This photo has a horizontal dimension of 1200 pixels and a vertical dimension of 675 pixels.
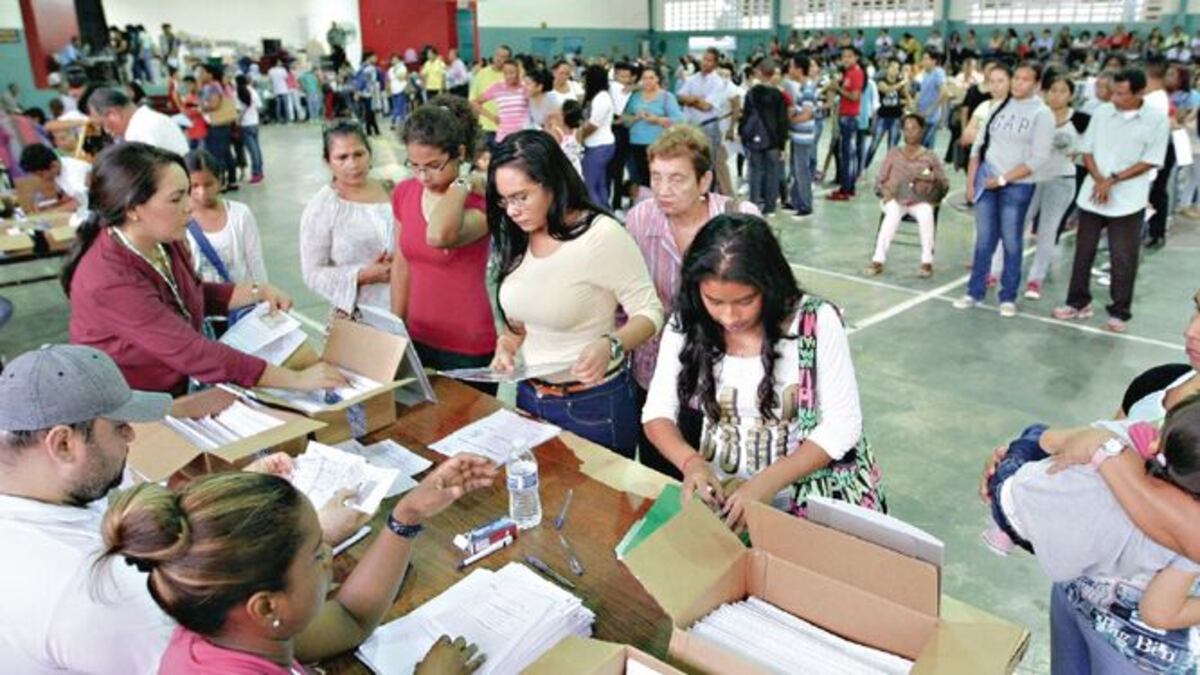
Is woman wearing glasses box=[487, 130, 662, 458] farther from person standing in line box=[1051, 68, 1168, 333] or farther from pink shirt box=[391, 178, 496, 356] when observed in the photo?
person standing in line box=[1051, 68, 1168, 333]

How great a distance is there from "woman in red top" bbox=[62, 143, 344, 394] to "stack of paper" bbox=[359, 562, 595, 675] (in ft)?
2.87

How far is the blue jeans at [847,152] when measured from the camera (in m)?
8.45

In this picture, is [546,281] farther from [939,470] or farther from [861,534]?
[939,470]

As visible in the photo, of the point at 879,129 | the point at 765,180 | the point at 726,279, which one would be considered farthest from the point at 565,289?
the point at 879,129

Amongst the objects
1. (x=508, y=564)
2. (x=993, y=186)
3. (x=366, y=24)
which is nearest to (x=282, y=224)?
(x=993, y=186)

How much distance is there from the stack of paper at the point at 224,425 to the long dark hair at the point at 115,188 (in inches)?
20.5

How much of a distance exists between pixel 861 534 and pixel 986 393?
3.11m

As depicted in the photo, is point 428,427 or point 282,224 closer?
point 428,427

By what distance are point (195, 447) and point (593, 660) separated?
113 centimetres

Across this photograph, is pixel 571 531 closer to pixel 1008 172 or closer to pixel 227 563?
pixel 227 563

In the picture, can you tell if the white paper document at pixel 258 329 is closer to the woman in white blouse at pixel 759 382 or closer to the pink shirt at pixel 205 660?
the woman in white blouse at pixel 759 382

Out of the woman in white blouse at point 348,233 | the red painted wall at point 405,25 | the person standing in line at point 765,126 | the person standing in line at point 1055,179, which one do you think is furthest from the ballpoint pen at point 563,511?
the red painted wall at point 405,25

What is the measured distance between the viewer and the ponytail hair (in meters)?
1.03

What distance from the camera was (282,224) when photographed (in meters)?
8.02
